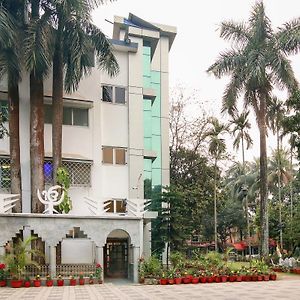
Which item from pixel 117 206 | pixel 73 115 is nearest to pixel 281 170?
pixel 117 206

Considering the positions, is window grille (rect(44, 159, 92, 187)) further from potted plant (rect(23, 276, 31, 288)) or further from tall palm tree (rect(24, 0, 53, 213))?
potted plant (rect(23, 276, 31, 288))

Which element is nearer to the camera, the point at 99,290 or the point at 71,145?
the point at 99,290

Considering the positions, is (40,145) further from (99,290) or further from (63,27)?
(99,290)

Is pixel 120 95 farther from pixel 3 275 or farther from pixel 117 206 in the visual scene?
pixel 3 275

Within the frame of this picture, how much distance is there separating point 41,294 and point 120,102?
1207cm

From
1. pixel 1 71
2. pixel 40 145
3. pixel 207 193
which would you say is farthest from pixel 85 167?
pixel 207 193

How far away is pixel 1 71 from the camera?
20594 mm

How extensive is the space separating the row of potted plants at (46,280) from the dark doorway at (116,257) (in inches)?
152

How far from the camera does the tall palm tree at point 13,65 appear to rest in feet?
64.9

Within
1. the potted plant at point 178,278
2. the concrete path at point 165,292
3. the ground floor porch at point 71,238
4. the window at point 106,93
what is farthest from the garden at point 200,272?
the window at point 106,93

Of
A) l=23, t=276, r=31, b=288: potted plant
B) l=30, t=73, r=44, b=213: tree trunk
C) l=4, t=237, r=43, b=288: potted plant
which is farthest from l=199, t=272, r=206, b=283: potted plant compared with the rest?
l=30, t=73, r=44, b=213: tree trunk

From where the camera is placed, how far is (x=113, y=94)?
25188 mm

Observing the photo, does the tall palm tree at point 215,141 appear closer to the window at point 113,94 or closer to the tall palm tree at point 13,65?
the window at point 113,94

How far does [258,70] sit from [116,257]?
12.3 meters
